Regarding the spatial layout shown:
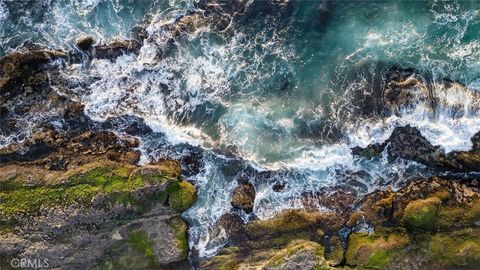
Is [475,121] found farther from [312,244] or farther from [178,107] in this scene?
[178,107]

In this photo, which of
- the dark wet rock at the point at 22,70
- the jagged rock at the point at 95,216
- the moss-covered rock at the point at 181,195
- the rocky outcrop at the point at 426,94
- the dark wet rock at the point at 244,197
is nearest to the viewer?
the jagged rock at the point at 95,216

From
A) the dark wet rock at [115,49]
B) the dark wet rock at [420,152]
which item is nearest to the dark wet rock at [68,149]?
the dark wet rock at [115,49]

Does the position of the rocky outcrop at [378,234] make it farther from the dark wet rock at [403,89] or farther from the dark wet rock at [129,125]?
the dark wet rock at [129,125]

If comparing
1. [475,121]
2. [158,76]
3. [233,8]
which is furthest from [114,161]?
[475,121]

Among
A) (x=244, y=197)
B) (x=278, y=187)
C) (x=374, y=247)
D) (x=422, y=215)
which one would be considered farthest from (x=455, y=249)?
(x=244, y=197)

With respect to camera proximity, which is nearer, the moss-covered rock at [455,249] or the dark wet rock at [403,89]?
the moss-covered rock at [455,249]

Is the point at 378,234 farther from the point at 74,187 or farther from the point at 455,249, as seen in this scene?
the point at 74,187

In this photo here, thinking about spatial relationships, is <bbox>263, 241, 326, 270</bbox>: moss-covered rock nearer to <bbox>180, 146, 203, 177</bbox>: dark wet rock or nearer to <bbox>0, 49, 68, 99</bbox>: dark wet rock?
<bbox>180, 146, 203, 177</bbox>: dark wet rock
